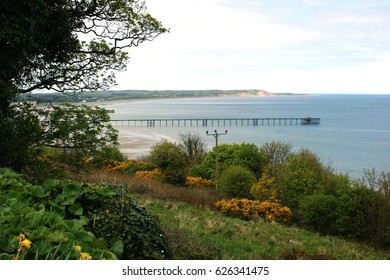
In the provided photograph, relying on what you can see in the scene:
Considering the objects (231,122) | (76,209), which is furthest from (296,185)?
(231,122)

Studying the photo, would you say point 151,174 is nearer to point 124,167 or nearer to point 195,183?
point 195,183

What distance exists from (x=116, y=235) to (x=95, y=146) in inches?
354

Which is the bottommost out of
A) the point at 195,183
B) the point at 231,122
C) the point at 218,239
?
the point at 231,122

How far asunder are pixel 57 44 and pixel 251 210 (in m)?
9.95

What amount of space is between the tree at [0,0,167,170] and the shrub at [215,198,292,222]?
6471mm

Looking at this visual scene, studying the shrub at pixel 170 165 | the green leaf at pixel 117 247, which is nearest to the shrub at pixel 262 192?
the shrub at pixel 170 165

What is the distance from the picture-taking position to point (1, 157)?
10.8 m

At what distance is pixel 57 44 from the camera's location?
38.9ft

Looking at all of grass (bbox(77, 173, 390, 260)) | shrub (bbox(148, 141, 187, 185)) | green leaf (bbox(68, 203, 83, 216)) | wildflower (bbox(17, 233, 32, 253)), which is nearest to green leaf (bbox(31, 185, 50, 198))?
green leaf (bbox(68, 203, 83, 216))

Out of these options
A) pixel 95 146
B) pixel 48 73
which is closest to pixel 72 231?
pixel 95 146

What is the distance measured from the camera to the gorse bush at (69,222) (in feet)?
9.39

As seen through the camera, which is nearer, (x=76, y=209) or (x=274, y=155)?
(x=76, y=209)

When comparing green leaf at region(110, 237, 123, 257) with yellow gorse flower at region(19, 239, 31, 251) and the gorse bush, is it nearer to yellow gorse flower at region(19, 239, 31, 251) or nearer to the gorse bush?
the gorse bush
